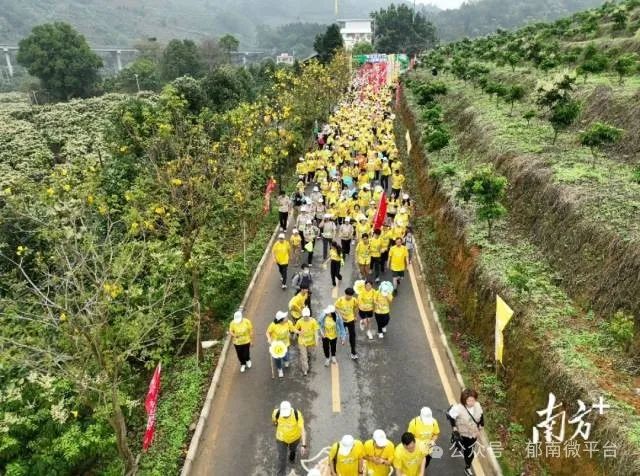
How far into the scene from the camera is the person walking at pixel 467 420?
714 centimetres

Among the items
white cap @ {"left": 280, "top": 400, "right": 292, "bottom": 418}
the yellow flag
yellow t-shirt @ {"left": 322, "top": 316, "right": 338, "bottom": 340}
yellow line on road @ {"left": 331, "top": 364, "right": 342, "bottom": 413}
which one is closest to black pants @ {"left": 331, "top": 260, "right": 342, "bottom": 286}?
yellow t-shirt @ {"left": 322, "top": 316, "right": 338, "bottom": 340}

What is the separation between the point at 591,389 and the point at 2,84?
110 metres

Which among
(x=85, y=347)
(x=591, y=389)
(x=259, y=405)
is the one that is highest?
(x=85, y=347)

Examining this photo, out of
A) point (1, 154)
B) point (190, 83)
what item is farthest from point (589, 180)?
point (1, 154)

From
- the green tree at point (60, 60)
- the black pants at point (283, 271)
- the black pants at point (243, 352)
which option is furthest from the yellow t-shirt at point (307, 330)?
the green tree at point (60, 60)

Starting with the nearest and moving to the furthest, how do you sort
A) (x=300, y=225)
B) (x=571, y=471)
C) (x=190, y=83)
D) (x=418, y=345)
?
(x=571, y=471)
(x=418, y=345)
(x=300, y=225)
(x=190, y=83)

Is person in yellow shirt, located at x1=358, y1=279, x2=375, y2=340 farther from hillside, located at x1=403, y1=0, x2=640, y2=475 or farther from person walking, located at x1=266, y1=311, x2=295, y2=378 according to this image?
hillside, located at x1=403, y1=0, x2=640, y2=475

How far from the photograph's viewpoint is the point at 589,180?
11.8 m

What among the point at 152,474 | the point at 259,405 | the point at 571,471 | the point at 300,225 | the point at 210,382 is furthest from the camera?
the point at 300,225

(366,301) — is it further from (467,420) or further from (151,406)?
(151,406)

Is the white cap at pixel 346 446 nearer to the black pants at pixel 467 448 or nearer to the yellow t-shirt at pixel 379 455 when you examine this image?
the yellow t-shirt at pixel 379 455

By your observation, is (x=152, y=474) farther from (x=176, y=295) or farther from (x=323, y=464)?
(x=176, y=295)

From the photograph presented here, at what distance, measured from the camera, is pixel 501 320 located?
875 centimetres

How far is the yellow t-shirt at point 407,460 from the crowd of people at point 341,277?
1 centimetres
